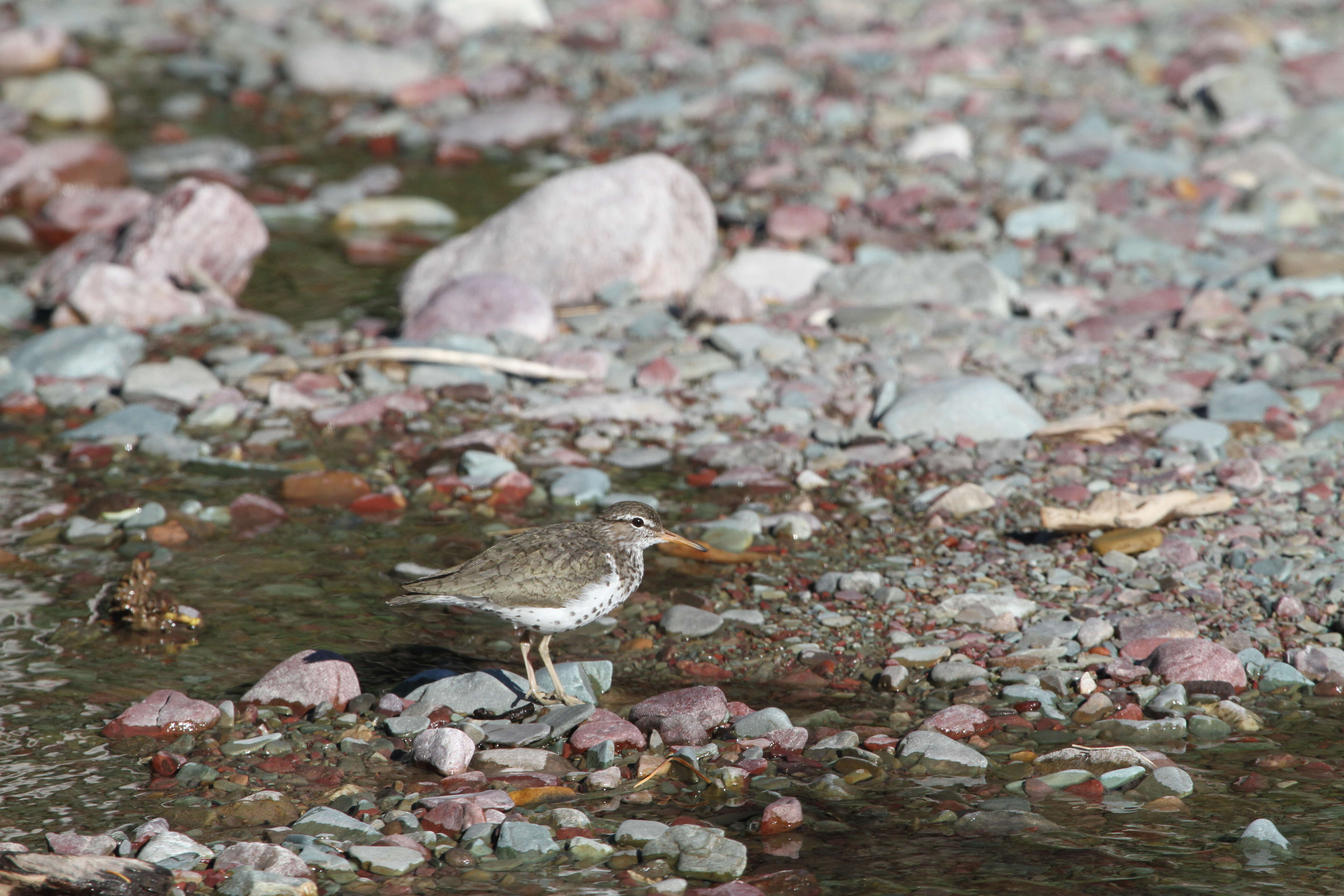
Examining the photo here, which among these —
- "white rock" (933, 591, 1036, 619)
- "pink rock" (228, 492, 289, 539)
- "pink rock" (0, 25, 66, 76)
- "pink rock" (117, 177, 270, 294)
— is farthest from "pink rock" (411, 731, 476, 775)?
"pink rock" (0, 25, 66, 76)

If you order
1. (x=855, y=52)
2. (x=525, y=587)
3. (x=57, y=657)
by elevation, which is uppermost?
(x=855, y=52)

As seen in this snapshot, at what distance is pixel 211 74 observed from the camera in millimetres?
21016

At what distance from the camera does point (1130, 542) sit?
27.4 ft

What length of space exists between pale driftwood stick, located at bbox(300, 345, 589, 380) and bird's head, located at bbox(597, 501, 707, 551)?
3.79 meters

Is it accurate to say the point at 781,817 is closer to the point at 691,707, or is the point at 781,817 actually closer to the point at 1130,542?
the point at 691,707

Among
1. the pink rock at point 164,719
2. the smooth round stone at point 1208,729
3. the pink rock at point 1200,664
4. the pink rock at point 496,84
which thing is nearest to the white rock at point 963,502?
the pink rock at point 1200,664

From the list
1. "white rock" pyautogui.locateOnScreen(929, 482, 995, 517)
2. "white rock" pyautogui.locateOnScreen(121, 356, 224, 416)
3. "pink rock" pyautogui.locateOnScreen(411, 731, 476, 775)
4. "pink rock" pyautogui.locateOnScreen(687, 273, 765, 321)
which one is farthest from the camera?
"pink rock" pyautogui.locateOnScreen(687, 273, 765, 321)

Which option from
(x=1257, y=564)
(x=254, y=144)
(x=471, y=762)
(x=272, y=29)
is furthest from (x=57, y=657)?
(x=272, y=29)

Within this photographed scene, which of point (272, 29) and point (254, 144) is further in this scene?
point (272, 29)

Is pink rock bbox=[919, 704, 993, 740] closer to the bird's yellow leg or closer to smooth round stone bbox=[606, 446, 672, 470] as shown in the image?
the bird's yellow leg

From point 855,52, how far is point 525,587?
14777 mm

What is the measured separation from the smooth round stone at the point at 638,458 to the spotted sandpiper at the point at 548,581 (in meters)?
2.68

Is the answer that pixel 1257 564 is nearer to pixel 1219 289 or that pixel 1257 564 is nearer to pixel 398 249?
pixel 1219 289

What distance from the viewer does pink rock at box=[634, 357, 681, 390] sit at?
35.9 ft
